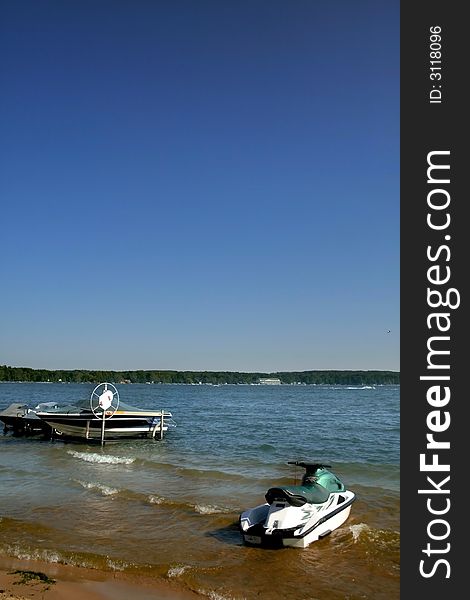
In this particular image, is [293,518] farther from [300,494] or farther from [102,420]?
[102,420]

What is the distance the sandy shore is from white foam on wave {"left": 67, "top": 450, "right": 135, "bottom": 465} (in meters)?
14.4

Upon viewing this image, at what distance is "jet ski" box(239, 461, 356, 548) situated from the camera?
11797 millimetres

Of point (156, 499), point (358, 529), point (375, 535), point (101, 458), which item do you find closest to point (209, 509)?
point (156, 499)

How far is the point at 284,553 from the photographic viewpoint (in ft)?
38.3

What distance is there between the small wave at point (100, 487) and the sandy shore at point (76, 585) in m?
7.14

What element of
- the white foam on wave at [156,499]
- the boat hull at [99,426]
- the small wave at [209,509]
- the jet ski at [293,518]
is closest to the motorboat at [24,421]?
the boat hull at [99,426]

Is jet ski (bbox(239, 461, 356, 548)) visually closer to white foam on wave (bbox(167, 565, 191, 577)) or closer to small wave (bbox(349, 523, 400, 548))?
small wave (bbox(349, 523, 400, 548))

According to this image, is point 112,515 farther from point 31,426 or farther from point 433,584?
point 31,426

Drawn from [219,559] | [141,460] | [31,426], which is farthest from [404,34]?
[31,426]

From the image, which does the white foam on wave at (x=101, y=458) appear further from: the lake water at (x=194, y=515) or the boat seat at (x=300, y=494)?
the boat seat at (x=300, y=494)

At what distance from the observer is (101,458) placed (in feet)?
84.7

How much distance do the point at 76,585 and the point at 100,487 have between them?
923cm

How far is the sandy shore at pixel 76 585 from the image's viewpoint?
29.8 ft

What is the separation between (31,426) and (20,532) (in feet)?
78.9
